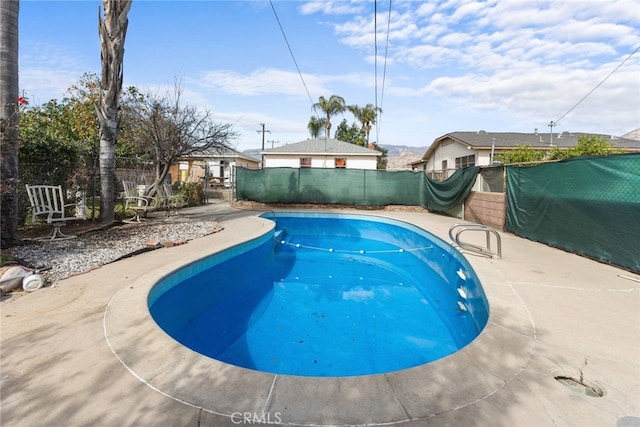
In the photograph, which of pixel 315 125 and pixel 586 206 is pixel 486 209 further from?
pixel 315 125

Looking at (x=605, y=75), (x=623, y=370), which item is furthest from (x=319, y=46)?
(x=605, y=75)

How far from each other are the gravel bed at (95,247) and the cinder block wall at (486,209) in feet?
22.7

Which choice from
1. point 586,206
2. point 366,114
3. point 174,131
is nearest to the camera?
point 586,206

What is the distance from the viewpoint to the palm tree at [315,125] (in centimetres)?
3061

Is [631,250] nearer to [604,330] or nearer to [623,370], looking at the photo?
[604,330]

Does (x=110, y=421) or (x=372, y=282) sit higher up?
(x=110, y=421)

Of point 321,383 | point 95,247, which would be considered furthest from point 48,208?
point 321,383

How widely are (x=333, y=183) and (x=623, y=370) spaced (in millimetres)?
11349

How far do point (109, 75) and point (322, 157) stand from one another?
48.0ft

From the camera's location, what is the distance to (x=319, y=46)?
32.0ft

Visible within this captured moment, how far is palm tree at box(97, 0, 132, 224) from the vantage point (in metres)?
5.89

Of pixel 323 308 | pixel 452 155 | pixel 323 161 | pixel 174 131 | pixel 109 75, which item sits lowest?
pixel 323 308

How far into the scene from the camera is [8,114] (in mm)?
4344

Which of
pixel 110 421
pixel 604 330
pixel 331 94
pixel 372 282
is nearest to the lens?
pixel 110 421
